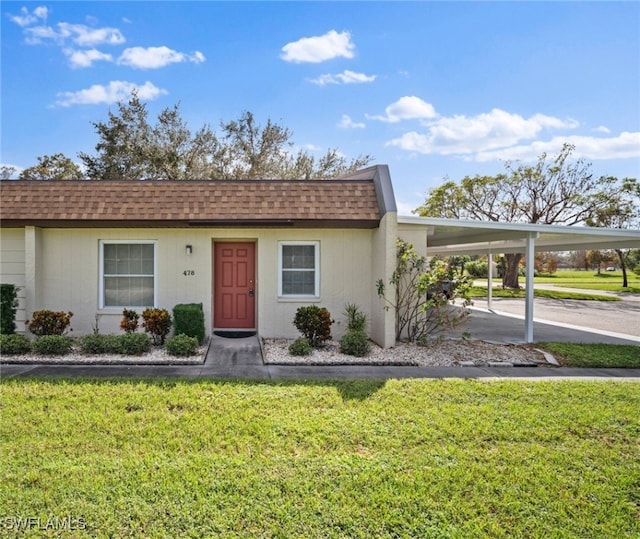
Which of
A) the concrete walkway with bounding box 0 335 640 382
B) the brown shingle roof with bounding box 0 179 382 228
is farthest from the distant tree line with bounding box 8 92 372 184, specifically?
the concrete walkway with bounding box 0 335 640 382

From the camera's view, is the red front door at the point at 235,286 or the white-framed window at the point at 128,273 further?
the red front door at the point at 235,286

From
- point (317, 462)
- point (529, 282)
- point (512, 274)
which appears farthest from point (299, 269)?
point (512, 274)

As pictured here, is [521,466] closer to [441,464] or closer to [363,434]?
[441,464]

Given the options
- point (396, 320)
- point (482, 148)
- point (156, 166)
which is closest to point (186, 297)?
point (396, 320)

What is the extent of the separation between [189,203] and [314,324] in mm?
4005

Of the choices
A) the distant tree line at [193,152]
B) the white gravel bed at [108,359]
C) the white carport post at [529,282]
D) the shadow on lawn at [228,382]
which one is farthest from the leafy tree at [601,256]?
the white gravel bed at [108,359]

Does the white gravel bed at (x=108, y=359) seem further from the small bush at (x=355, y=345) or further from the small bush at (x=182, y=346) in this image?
the small bush at (x=355, y=345)

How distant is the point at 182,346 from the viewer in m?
7.98

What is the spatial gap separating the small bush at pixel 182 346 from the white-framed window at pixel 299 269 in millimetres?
2589

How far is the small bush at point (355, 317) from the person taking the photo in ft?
30.7

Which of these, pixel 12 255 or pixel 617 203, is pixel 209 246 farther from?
pixel 617 203

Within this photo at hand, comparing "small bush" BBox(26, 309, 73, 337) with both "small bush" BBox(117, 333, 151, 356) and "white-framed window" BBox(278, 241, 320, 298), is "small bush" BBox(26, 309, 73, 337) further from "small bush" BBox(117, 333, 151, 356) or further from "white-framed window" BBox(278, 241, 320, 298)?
"white-framed window" BBox(278, 241, 320, 298)

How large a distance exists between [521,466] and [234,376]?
4394 millimetres

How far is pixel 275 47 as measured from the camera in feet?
36.2
